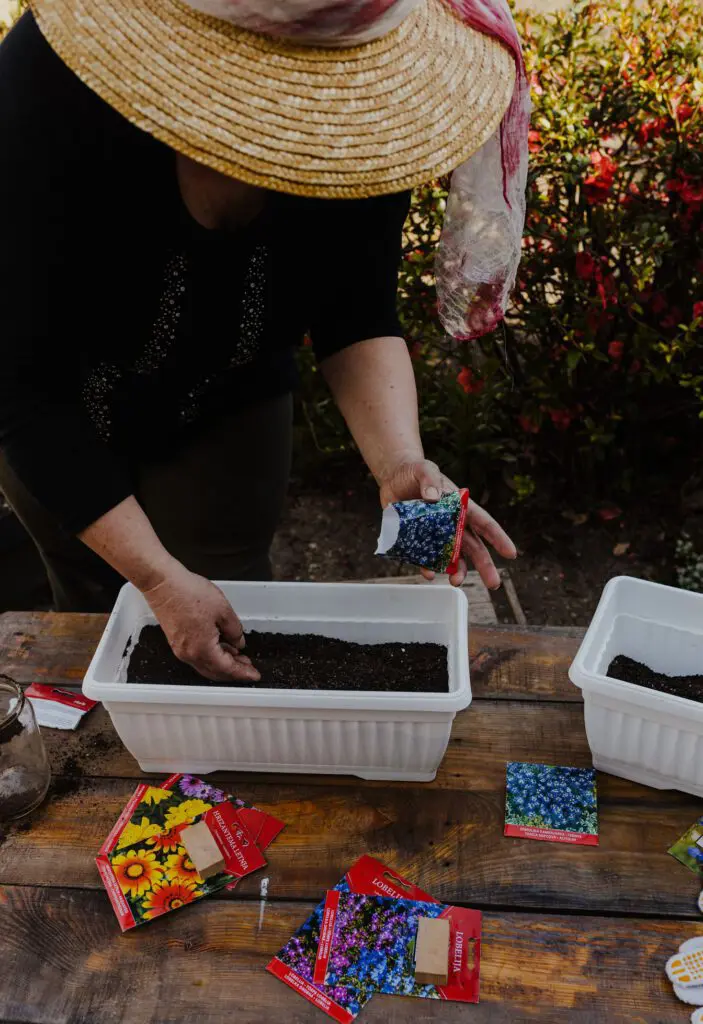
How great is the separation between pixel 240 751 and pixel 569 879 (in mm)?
495

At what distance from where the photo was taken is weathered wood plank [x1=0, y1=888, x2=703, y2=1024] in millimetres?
1013

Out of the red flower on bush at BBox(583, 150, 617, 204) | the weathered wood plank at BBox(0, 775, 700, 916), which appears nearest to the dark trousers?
the weathered wood plank at BBox(0, 775, 700, 916)

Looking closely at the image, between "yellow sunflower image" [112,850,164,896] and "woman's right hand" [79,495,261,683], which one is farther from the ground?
"woman's right hand" [79,495,261,683]

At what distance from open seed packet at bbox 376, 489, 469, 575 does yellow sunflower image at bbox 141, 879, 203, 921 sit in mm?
535

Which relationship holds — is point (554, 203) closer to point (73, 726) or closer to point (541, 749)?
point (541, 749)

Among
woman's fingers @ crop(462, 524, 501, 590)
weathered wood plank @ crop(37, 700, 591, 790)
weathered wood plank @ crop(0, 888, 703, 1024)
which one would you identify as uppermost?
woman's fingers @ crop(462, 524, 501, 590)

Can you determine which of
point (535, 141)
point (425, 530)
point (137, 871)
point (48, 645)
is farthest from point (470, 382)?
point (137, 871)

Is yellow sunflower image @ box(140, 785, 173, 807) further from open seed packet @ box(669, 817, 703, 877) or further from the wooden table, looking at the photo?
open seed packet @ box(669, 817, 703, 877)

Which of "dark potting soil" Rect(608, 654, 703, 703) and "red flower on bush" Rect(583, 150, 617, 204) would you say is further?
"red flower on bush" Rect(583, 150, 617, 204)

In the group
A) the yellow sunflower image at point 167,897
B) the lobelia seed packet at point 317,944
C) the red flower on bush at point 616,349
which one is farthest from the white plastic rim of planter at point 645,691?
the red flower on bush at point 616,349

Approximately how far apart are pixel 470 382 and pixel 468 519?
1.35 m

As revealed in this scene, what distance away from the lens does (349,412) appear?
5.26 ft

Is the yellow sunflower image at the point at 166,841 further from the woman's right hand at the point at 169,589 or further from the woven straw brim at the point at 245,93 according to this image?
the woven straw brim at the point at 245,93

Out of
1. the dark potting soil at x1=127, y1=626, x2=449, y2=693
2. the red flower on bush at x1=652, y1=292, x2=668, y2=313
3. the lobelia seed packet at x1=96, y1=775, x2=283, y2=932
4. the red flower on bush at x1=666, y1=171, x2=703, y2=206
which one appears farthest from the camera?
the red flower on bush at x1=652, y1=292, x2=668, y2=313
